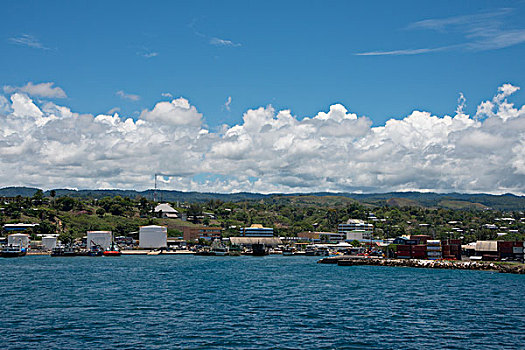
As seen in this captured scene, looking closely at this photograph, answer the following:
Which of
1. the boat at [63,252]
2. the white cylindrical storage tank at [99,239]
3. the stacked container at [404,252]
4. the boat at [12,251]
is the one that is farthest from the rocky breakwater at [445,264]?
the boat at [12,251]

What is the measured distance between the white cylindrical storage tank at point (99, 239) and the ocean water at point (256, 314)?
10290 centimetres

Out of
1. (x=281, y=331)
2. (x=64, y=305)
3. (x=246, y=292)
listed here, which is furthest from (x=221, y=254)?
(x=281, y=331)

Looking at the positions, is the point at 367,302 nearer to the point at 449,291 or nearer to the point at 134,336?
the point at 449,291

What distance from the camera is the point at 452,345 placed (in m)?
36.5

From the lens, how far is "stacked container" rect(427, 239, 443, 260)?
13300 centimetres

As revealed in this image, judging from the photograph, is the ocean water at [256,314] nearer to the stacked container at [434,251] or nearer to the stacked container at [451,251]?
the stacked container at [434,251]

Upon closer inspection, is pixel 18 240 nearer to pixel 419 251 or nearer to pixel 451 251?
pixel 419 251

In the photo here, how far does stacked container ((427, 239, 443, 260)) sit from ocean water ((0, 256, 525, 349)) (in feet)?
179

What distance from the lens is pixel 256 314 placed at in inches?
1895

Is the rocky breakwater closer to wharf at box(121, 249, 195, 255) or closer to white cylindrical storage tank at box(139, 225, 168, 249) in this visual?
wharf at box(121, 249, 195, 255)

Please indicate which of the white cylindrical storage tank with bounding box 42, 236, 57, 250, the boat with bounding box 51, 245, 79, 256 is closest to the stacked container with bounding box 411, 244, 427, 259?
the boat with bounding box 51, 245, 79, 256

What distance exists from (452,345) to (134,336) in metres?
22.4

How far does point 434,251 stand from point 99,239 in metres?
Answer: 109

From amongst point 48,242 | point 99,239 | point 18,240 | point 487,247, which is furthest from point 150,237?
point 487,247
